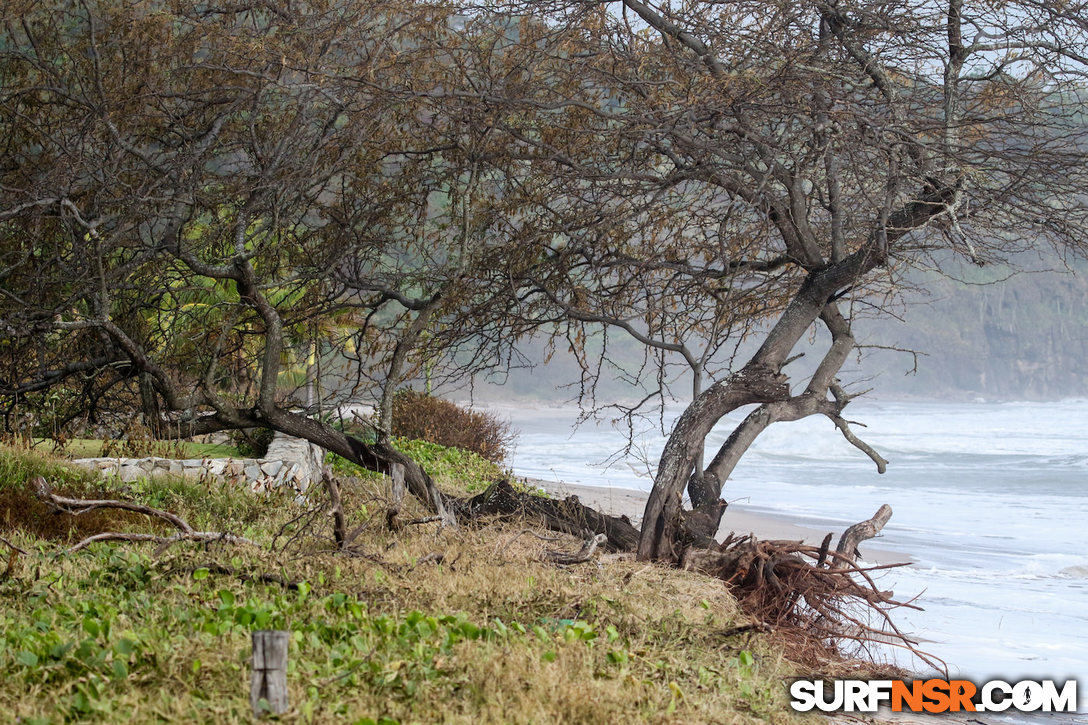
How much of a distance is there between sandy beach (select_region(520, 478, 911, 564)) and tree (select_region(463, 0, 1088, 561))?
5707 mm

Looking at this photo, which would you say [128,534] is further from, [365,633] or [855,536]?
[855,536]

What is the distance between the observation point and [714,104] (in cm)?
723

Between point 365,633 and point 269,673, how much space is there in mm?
1126

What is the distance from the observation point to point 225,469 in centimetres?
872

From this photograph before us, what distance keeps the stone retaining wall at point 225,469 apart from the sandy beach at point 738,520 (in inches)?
220

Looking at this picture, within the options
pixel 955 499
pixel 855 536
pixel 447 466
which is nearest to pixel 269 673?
pixel 855 536

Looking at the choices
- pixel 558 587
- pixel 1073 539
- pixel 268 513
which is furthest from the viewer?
pixel 1073 539

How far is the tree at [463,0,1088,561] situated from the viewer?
7.39 metres

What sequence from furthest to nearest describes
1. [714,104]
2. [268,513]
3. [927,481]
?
[927,481] → [268,513] → [714,104]

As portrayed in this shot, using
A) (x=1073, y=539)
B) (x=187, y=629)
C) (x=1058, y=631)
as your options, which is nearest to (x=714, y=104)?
(x=187, y=629)

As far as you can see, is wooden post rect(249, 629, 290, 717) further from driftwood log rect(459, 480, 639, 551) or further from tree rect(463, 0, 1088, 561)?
driftwood log rect(459, 480, 639, 551)

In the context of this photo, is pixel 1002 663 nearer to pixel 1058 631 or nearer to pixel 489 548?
pixel 1058 631

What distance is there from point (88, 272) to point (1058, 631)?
1030 cm

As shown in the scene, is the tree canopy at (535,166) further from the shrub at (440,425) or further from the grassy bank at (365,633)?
the shrub at (440,425)
